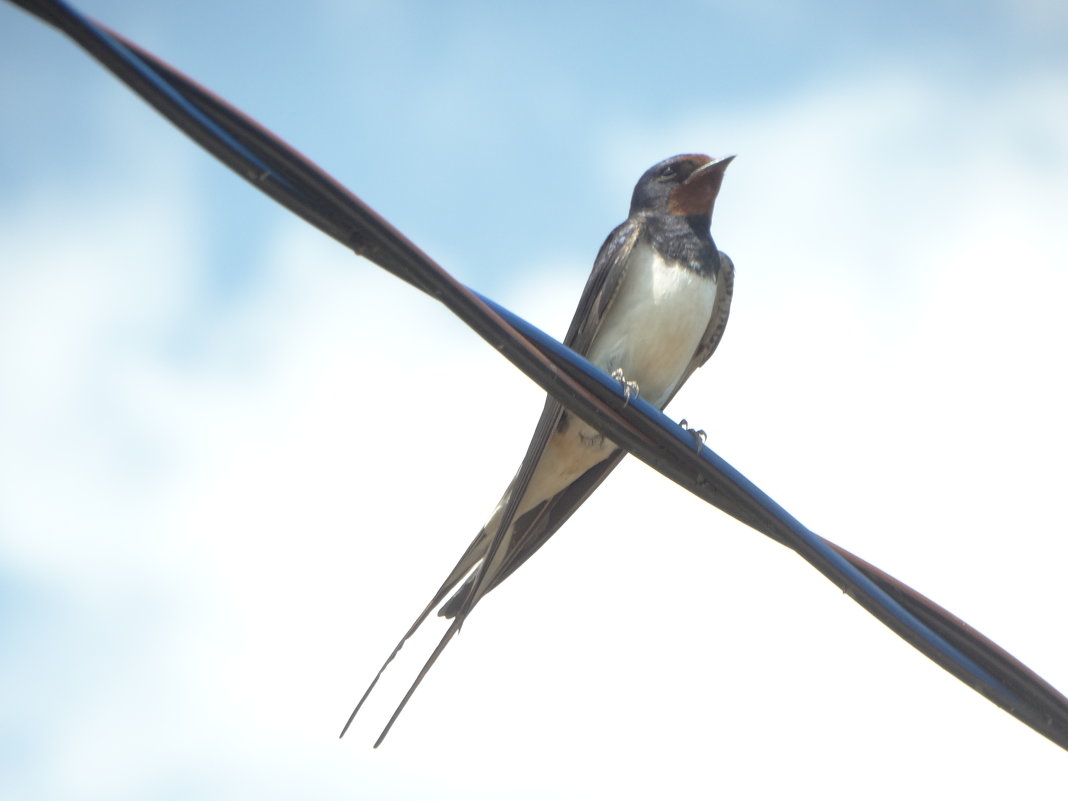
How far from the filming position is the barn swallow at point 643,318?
417 cm

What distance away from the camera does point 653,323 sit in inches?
170

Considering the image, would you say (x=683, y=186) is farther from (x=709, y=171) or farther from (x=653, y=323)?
(x=653, y=323)

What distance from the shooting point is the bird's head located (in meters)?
4.64

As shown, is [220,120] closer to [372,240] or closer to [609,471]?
[372,240]

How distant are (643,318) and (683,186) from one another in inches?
24.3

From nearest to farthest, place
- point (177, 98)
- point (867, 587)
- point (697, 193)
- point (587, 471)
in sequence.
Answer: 1. point (177, 98)
2. point (867, 587)
3. point (587, 471)
4. point (697, 193)

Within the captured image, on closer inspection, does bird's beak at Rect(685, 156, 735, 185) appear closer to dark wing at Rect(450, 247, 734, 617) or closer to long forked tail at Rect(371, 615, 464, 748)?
dark wing at Rect(450, 247, 734, 617)

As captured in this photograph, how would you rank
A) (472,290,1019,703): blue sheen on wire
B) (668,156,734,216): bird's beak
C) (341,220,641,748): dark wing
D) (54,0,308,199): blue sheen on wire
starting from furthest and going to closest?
(668,156,734,216): bird's beak
(341,220,641,748): dark wing
(472,290,1019,703): blue sheen on wire
(54,0,308,199): blue sheen on wire

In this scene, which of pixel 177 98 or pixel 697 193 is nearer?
pixel 177 98

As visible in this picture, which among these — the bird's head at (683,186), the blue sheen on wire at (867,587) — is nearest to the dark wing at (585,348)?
the bird's head at (683,186)

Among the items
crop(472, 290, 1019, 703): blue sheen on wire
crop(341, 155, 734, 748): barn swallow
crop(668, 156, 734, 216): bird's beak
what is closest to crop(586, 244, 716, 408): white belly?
crop(341, 155, 734, 748): barn swallow

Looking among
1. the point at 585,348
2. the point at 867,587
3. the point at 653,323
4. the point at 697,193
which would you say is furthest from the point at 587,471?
the point at 867,587

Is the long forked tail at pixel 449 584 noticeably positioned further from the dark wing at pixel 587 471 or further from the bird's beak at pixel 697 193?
the bird's beak at pixel 697 193

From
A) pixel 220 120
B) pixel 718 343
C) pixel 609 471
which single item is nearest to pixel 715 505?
pixel 220 120
